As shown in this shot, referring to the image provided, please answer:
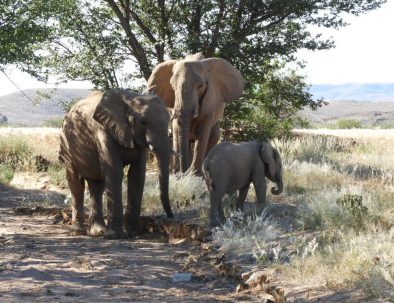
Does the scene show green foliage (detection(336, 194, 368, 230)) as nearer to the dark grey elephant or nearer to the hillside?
the dark grey elephant

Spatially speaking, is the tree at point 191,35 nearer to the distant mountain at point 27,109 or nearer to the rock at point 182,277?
the rock at point 182,277

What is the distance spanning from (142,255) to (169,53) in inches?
382

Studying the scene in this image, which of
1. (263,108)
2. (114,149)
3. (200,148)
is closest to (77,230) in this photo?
(114,149)

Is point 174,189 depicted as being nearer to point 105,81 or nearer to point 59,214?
point 59,214

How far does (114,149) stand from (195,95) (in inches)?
122

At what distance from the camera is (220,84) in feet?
44.9

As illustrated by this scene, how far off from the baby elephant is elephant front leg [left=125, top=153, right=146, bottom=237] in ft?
3.23

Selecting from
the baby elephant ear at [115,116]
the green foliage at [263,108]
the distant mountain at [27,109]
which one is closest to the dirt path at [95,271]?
the baby elephant ear at [115,116]

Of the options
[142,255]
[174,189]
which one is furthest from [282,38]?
[142,255]

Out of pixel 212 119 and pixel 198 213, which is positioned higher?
pixel 212 119

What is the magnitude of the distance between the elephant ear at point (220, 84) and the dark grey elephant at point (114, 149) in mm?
3069

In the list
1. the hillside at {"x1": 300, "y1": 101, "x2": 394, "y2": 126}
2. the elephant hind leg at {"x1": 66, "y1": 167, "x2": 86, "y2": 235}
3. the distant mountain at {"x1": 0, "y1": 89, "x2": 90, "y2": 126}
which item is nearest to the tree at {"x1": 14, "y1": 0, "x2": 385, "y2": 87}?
the elephant hind leg at {"x1": 66, "y1": 167, "x2": 86, "y2": 235}

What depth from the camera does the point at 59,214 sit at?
12250 millimetres

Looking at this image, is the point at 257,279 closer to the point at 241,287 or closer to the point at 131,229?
the point at 241,287
